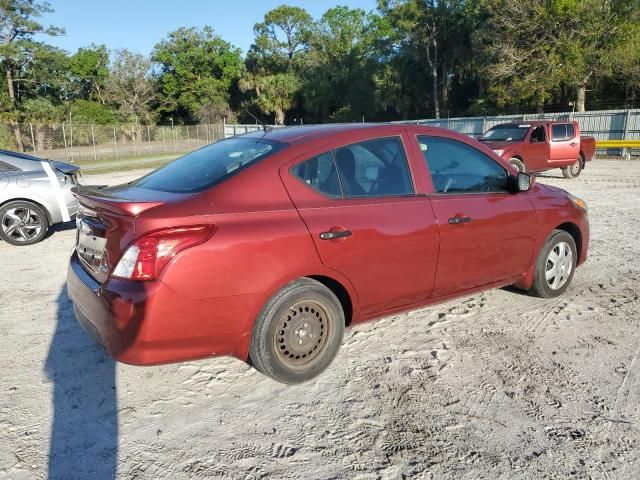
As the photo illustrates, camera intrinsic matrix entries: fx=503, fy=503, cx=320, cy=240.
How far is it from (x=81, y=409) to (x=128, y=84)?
200 ft

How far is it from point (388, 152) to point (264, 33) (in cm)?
6485

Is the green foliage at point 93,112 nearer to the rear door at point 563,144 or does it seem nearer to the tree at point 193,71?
the tree at point 193,71

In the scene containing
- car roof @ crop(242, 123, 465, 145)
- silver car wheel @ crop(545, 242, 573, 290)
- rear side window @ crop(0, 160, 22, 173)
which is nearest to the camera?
car roof @ crop(242, 123, 465, 145)

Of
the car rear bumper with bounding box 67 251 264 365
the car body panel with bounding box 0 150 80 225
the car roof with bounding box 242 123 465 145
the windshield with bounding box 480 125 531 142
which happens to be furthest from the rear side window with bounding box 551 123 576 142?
the car rear bumper with bounding box 67 251 264 365

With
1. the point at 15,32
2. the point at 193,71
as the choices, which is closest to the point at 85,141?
the point at 15,32

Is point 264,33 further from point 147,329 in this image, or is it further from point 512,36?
point 147,329

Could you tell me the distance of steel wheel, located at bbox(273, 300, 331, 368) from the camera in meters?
3.22

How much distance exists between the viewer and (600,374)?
11.1 ft

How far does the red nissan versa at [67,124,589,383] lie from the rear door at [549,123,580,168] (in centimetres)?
1117

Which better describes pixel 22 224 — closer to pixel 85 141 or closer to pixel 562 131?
pixel 562 131

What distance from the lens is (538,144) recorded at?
1398cm

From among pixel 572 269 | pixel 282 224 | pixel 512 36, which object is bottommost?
pixel 572 269

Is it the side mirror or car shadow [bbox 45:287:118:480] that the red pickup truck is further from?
car shadow [bbox 45:287:118:480]

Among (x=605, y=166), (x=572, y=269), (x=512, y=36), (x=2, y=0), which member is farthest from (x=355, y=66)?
(x=572, y=269)
